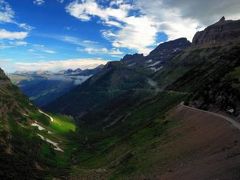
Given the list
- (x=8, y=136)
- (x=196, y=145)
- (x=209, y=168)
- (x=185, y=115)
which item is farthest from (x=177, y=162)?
(x=8, y=136)

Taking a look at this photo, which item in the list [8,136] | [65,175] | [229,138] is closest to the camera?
[229,138]

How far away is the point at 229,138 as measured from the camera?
245 ft

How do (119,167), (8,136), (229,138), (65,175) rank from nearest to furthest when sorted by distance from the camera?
(229,138)
(119,167)
(65,175)
(8,136)

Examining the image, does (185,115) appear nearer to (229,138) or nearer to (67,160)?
(229,138)

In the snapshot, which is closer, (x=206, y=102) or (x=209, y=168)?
(x=209, y=168)

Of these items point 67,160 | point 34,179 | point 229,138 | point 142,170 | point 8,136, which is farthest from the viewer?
point 67,160

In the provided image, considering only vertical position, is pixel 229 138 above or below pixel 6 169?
above

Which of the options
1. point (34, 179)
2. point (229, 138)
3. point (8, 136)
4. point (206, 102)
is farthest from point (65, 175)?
point (229, 138)

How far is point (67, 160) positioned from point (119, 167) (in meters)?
74.0

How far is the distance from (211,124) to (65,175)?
218ft

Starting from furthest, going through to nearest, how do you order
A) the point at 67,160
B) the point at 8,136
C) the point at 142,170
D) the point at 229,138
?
the point at 67,160, the point at 8,136, the point at 142,170, the point at 229,138

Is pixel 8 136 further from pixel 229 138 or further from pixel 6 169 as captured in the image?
pixel 229 138

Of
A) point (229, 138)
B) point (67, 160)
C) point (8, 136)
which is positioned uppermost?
point (229, 138)

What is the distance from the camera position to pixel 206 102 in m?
134
